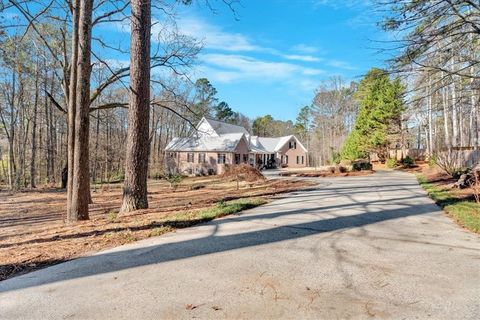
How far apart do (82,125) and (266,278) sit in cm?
636

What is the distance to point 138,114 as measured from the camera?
729 centimetres

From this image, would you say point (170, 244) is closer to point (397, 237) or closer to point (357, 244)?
point (357, 244)

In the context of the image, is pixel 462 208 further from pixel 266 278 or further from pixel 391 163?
pixel 391 163

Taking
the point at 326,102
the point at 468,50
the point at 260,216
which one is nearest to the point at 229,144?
the point at 326,102

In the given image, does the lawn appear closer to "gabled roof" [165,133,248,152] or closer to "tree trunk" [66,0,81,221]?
"tree trunk" [66,0,81,221]

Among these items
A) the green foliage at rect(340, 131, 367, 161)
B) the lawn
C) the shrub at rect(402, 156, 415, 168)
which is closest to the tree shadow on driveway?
the lawn

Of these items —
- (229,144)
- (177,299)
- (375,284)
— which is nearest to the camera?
(177,299)

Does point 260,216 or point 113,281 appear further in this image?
point 260,216

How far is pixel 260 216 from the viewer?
21.1ft

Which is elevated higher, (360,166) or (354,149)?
(354,149)

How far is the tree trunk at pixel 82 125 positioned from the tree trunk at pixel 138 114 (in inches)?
44.2

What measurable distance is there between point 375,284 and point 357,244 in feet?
4.75

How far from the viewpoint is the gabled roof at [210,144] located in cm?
3359

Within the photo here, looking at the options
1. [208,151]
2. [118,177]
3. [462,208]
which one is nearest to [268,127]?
[208,151]
